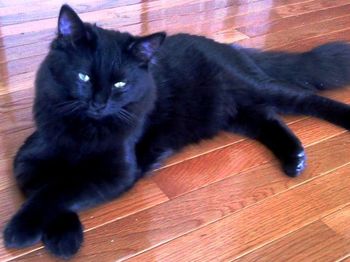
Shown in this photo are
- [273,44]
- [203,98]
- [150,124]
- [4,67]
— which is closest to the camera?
[150,124]

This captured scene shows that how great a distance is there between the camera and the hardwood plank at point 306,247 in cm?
113

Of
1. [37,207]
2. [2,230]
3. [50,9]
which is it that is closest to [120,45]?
[37,207]

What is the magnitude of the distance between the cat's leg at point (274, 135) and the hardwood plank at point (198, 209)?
4 cm

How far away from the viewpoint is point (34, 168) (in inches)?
48.3

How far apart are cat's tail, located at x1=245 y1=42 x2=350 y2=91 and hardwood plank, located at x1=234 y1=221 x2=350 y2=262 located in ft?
2.17

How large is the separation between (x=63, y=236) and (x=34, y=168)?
0.78 ft

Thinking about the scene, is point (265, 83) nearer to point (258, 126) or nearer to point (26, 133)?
point (258, 126)

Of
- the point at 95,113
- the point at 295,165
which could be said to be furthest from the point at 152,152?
the point at 295,165

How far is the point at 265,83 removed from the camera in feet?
5.25

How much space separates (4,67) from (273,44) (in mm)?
1218

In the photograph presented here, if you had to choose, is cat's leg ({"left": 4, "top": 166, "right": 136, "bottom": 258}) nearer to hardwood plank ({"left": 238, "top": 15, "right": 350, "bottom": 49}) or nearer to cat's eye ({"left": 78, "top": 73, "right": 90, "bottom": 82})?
cat's eye ({"left": 78, "top": 73, "right": 90, "bottom": 82})

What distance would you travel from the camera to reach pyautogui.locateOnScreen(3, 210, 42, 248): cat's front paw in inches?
42.2

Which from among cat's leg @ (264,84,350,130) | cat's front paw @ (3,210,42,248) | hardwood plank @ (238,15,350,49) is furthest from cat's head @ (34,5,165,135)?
hardwood plank @ (238,15,350,49)

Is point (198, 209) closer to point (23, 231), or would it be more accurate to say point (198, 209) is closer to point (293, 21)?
point (23, 231)
